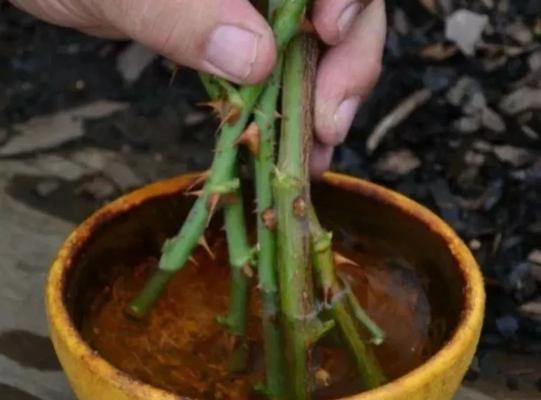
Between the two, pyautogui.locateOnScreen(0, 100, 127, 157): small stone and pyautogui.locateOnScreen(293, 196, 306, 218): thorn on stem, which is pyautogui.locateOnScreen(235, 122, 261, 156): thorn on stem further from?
pyautogui.locateOnScreen(0, 100, 127, 157): small stone

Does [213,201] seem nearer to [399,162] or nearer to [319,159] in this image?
[319,159]

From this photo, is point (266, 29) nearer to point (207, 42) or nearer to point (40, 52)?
point (207, 42)

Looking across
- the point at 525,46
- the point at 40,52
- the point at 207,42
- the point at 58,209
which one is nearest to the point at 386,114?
the point at 525,46

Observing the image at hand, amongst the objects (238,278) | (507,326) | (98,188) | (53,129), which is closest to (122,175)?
(98,188)

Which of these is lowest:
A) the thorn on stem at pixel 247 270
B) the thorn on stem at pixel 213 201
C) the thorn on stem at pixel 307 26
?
the thorn on stem at pixel 247 270

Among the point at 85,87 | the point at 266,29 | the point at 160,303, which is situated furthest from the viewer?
the point at 85,87

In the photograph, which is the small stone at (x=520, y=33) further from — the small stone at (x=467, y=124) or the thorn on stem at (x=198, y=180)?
the thorn on stem at (x=198, y=180)

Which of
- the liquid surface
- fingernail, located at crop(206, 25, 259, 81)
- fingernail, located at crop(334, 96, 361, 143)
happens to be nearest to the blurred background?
the liquid surface

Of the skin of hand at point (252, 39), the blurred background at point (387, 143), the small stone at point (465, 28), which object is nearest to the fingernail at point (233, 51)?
the skin of hand at point (252, 39)
